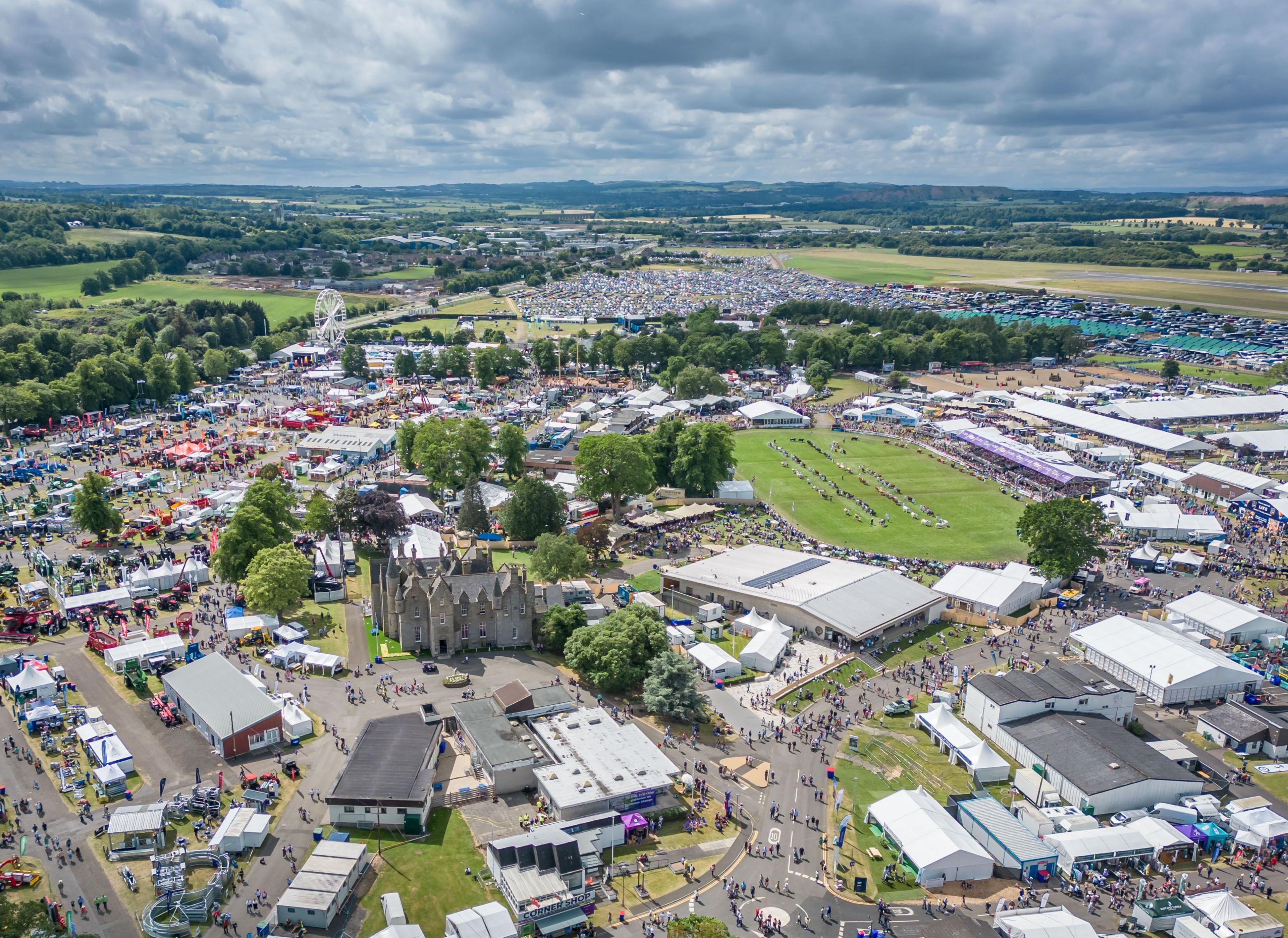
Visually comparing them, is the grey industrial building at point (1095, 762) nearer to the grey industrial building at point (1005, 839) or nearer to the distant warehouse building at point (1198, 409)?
the grey industrial building at point (1005, 839)

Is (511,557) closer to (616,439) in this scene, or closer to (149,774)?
(616,439)

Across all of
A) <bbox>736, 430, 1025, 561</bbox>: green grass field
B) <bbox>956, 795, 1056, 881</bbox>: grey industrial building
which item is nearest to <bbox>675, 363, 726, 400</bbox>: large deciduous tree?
<bbox>736, 430, 1025, 561</bbox>: green grass field

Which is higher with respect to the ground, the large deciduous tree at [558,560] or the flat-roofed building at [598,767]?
the large deciduous tree at [558,560]

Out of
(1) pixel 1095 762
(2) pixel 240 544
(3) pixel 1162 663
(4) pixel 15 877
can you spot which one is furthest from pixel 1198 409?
(4) pixel 15 877

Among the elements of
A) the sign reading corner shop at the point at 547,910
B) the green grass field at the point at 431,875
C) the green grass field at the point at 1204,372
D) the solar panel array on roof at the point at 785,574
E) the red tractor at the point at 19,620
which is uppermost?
the green grass field at the point at 1204,372

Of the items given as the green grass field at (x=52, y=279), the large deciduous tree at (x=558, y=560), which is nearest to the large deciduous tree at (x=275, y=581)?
the large deciduous tree at (x=558, y=560)

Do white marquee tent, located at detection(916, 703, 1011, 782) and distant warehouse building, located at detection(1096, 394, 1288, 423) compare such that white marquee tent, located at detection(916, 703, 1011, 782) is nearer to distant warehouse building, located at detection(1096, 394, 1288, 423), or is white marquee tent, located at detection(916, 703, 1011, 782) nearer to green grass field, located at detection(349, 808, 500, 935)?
green grass field, located at detection(349, 808, 500, 935)
